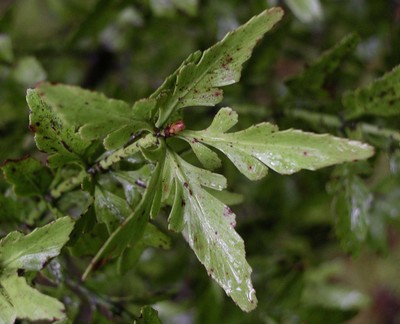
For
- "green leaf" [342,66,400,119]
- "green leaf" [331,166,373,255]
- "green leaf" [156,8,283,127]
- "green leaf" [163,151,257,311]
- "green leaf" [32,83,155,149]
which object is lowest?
"green leaf" [331,166,373,255]

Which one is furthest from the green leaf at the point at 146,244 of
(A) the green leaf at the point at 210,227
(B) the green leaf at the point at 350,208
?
(B) the green leaf at the point at 350,208

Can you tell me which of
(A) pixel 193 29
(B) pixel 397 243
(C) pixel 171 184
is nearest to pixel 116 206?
(C) pixel 171 184

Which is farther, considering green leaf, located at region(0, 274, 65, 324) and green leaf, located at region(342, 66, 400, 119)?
green leaf, located at region(342, 66, 400, 119)

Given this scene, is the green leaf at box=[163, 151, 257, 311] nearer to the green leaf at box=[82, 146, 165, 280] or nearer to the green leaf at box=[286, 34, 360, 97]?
the green leaf at box=[82, 146, 165, 280]

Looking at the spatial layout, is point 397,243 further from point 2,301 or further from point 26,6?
point 2,301

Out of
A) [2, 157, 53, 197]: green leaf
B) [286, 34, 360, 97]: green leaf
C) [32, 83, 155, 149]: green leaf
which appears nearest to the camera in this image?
[32, 83, 155, 149]: green leaf

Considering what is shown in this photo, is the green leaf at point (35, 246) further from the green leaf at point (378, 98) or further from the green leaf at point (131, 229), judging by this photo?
the green leaf at point (378, 98)

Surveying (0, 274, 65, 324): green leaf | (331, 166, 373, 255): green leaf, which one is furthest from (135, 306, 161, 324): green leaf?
(331, 166, 373, 255): green leaf
